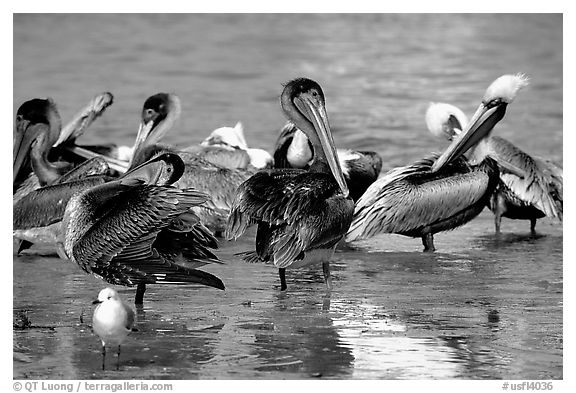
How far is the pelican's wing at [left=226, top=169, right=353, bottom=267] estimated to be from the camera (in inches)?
275

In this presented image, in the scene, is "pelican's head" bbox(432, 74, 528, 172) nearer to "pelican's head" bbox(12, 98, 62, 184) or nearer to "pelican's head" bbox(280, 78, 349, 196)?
"pelican's head" bbox(280, 78, 349, 196)

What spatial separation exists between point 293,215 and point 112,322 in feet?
5.40

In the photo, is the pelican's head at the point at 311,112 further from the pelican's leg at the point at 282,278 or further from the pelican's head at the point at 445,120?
the pelican's head at the point at 445,120

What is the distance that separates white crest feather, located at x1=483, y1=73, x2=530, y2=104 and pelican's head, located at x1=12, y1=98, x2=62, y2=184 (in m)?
3.43

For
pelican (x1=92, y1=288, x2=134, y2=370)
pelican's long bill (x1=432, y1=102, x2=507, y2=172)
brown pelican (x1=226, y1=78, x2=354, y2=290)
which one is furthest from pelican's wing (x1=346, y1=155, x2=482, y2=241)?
pelican (x1=92, y1=288, x2=134, y2=370)

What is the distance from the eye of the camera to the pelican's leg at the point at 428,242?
8828 millimetres

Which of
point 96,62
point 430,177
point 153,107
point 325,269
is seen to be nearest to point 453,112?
point 430,177

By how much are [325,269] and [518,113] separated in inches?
315

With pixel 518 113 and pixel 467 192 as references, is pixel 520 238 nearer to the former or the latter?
pixel 467 192

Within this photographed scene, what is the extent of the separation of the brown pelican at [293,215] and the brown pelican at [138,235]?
0.30 m

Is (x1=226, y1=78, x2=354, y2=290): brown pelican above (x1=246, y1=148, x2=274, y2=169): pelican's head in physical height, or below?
below

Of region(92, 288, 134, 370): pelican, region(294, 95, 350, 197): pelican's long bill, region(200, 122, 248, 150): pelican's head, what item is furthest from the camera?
region(200, 122, 248, 150): pelican's head

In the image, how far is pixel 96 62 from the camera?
60.2 ft

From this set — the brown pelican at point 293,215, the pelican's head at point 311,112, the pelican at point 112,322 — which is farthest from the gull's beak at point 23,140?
the pelican at point 112,322
